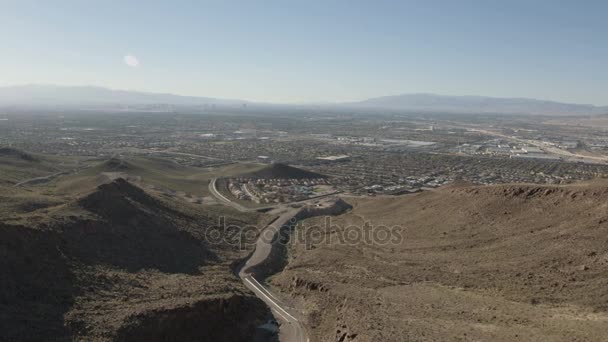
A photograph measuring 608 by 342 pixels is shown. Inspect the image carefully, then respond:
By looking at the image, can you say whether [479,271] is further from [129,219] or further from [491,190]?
[129,219]

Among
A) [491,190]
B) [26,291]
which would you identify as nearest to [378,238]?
[491,190]

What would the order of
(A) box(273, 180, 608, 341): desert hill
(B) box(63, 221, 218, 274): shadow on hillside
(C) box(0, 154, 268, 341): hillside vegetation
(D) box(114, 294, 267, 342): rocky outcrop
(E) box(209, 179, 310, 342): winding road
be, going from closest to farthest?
(C) box(0, 154, 268, 341): hillside vegetation < (D) box(114, 294, 267, 342): rocky outcrop < (A) box(273, 180, 608, 341): desert hill < (E) box(209, 179, 310, 342): winding road < (B) box(63, 221, 218, 274): shadow on hillside

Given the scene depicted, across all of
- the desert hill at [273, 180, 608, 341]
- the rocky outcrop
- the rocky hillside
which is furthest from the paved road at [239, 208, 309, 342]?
the rocky outcrop

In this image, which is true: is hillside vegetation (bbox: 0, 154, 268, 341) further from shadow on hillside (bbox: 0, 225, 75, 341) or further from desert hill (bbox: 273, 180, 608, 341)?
desert hill (bbox: 273, 180, 608, 341)

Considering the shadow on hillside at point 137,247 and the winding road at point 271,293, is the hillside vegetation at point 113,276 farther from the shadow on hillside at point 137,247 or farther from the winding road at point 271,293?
the winding road at point 271,293

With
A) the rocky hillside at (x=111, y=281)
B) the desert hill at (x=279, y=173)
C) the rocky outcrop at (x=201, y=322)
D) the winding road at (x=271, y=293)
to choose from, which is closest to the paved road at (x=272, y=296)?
the winding road at (x=271, y=293)

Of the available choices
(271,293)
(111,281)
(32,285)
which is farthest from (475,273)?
(32,285)

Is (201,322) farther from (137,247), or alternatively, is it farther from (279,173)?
(279,173)
